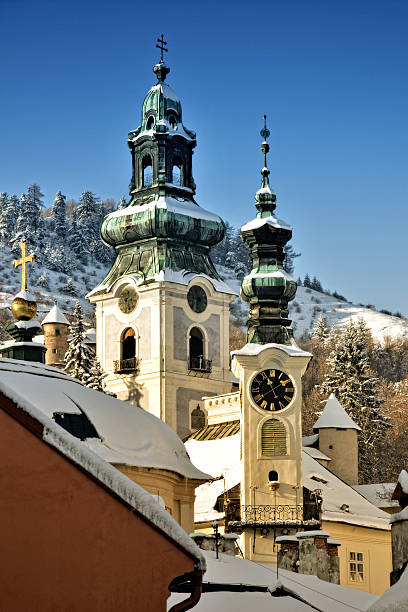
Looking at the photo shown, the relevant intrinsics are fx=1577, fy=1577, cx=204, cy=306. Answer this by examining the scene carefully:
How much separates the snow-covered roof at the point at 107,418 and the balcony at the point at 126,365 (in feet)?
113

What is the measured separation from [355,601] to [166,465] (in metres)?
12.7

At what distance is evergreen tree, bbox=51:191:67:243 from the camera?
567ft

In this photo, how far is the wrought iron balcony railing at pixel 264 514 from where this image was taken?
5494cm

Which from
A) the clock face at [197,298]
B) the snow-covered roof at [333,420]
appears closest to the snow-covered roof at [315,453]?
the snow-covered roof at [333,420]

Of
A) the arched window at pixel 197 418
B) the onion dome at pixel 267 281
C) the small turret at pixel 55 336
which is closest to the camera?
the onion dome at pixel 267 281

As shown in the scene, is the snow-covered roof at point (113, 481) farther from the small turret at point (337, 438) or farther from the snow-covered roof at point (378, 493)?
the small turret at point (337, 438)

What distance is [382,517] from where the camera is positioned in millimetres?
61562

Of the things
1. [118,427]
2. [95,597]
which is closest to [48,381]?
[118,427]

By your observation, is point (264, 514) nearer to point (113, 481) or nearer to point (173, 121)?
point (173, 121)

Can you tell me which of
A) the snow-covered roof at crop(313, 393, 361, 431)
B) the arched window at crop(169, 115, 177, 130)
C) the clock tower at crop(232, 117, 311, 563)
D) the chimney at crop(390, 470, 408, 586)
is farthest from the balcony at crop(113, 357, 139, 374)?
the chimney at crop(390, 470, 408, 586)

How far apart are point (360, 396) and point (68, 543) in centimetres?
7384

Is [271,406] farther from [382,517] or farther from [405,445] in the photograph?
[405,445]

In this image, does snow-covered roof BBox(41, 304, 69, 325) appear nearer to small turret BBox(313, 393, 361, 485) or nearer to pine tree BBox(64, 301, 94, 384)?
pine tree BBox(64, 301, 94, 384)

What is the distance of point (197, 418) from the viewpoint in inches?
2766
